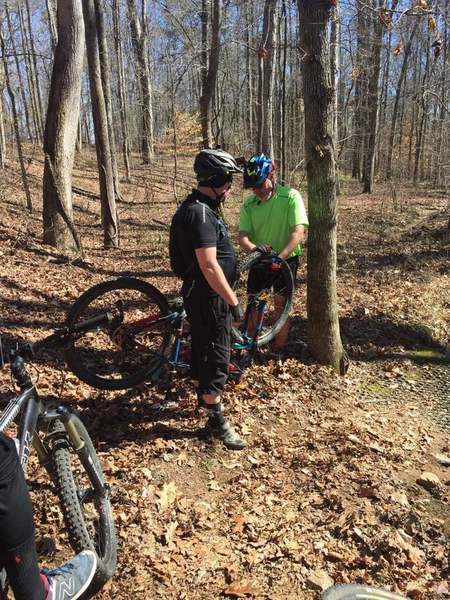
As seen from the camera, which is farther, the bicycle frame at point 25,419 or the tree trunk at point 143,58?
the tree trunk at point 143,58

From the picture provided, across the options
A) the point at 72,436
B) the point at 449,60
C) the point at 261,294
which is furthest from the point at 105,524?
the point at 449,60

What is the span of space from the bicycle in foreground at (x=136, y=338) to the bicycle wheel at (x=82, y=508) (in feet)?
3.78

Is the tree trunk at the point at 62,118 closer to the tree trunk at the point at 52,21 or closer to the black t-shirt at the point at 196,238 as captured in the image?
the black t-shirt at the point at 196,238

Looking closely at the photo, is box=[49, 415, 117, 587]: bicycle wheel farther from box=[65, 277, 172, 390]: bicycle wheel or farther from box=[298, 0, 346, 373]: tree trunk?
box=[298, 0, 346, 373]: tree trunk

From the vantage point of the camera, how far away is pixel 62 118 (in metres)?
9.88

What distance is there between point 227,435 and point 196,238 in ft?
5.93

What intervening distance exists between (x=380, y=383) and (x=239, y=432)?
2211mm

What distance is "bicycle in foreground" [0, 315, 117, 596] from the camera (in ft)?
9.19

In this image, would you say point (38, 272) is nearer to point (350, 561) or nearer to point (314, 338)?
point (314, 338)

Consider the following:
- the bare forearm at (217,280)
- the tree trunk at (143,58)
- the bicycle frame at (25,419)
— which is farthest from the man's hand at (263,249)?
the tree trunk at (143,58)

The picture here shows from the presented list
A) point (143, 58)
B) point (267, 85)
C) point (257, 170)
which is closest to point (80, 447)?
point (257, 170)

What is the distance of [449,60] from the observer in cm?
2281

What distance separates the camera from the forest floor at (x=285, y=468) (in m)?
3.22

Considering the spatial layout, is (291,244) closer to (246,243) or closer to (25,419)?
(246,243)
